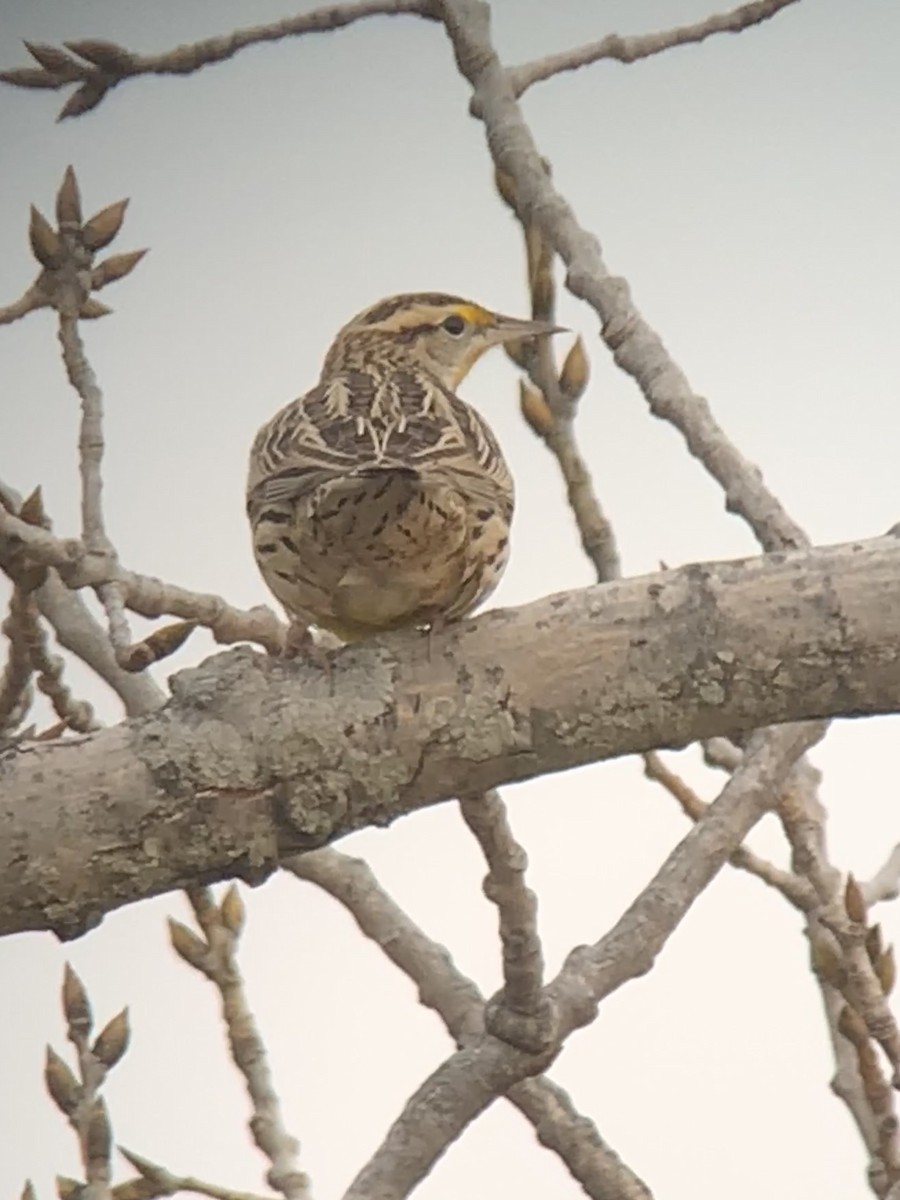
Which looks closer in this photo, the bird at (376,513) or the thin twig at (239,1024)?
the bird at (376,513)

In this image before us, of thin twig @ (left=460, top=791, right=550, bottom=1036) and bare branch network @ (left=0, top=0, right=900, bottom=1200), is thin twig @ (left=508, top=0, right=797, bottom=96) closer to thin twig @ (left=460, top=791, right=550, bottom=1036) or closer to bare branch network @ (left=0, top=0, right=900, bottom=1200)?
A: bare branch network @ (left=0, top=0, right=900, bottom=1200)

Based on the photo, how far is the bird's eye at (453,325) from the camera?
314 centimetres

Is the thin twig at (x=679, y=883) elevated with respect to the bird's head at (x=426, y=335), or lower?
lower

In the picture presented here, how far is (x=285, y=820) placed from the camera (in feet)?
5.49

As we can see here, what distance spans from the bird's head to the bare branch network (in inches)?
11.2

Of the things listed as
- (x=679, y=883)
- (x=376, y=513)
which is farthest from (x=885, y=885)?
(x=376, y=513)

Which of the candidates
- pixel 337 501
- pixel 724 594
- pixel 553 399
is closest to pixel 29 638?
pixel 337 501

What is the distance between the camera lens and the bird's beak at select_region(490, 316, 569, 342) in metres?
2.75

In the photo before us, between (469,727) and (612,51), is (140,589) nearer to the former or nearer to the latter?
(469,727)

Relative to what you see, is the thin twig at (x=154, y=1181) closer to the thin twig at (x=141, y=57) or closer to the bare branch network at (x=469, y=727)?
the bare branch network at (x=469, y=727)

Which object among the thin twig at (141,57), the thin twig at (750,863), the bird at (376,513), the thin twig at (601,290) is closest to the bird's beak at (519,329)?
the thin twig at (601,290)

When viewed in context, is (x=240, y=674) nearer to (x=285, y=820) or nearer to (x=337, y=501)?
(x=285, y=820)

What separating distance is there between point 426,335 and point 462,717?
5.19 ft

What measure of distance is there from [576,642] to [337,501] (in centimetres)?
39
